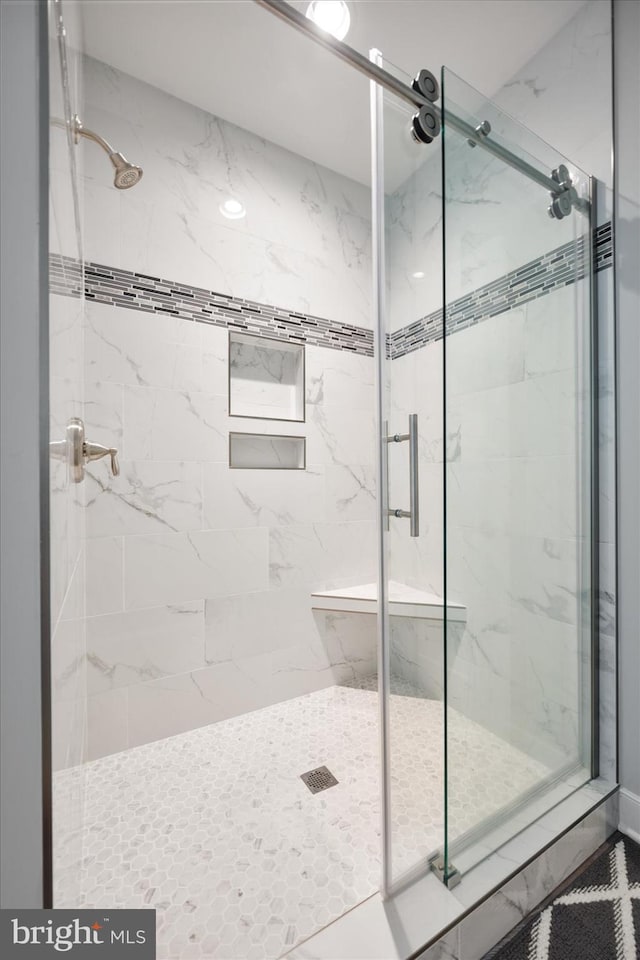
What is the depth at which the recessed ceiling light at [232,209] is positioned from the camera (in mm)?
1871

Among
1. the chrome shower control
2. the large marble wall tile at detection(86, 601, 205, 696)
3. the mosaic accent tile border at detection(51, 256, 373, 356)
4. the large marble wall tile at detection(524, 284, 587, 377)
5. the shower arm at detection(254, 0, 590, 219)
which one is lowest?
the large marble wall tile at detection(86, 601, 205, 696)

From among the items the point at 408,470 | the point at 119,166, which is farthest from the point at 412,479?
the point at 119,166

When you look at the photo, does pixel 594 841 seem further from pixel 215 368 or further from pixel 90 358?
pixel 90 358

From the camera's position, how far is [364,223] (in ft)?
7.48

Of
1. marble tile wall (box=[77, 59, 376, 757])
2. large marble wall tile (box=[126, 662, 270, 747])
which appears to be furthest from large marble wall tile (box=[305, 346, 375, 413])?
large marble wall tile (box=[126, 662, 270, 747])

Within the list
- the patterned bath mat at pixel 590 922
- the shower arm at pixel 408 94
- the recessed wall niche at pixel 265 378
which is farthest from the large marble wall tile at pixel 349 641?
the shower arm at pixel 408 94

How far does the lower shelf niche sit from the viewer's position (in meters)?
1.94

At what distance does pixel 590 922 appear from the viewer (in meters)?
0.96

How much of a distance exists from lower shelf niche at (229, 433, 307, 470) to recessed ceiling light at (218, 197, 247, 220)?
1.00m

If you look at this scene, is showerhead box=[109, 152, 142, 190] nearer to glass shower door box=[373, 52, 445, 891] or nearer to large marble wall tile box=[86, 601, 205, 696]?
glass shower door box=[373, 52, 445, 891]

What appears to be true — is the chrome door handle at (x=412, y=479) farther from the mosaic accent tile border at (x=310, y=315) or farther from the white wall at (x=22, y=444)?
the white wall at (x=22, y=444)

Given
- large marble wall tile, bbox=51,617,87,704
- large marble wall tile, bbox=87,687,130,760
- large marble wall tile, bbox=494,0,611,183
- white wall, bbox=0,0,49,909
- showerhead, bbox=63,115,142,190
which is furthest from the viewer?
large marble wall tile, bbox=87,687,130,760

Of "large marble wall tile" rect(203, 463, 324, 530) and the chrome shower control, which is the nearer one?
the chrome shower control

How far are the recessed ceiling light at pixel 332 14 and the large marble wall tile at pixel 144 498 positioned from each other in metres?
1.67
